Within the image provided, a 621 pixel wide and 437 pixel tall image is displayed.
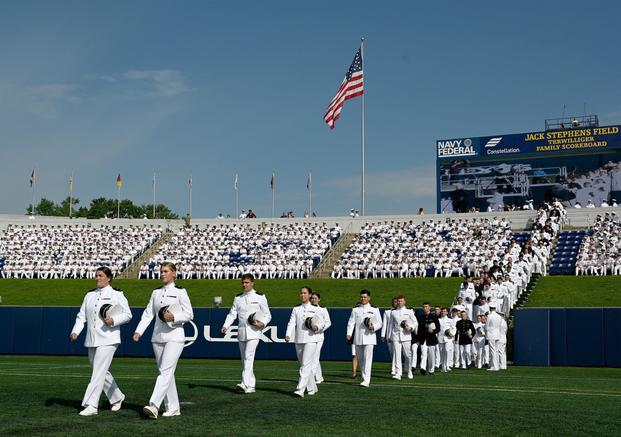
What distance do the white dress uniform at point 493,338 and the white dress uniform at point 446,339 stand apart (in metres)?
1.13

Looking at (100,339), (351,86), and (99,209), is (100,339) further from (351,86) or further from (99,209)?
(99,209)

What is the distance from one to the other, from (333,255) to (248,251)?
5.49m

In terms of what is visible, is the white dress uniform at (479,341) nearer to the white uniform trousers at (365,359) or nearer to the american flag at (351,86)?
the white uniform trousers at (365,359)

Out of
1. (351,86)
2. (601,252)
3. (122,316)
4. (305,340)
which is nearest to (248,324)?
(305,340)

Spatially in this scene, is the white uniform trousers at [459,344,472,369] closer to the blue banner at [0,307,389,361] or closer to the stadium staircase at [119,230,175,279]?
the blue banner at [0,307,389,361]

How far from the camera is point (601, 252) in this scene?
41156 mm

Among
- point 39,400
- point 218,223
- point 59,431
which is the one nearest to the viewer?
point 59,431

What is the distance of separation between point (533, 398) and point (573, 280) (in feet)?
83.7

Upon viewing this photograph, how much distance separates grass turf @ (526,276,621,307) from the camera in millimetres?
34375

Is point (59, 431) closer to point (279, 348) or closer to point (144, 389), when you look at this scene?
point (144, 389)

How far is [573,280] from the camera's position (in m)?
38.4

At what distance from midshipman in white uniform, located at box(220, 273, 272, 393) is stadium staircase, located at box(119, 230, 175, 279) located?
3589cm

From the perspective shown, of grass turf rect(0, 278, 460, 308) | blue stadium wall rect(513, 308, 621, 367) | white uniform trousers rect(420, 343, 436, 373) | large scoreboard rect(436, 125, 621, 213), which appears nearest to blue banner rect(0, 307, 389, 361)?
blue stadium wall rect(513, 308, 621, 367)

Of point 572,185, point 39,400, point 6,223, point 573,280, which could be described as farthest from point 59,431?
point 6,223
